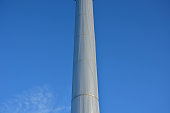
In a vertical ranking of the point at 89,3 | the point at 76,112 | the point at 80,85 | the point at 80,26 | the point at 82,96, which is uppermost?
the point at 89,3

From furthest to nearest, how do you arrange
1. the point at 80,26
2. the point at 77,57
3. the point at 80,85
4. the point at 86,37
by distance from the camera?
1. the point at 80,26
2. the point at 86,37
3. the point at 77,57
4. the point at 80,85

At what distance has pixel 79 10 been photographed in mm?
19094

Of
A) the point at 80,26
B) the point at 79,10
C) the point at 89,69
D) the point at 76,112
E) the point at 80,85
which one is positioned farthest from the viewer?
the point at 79,10

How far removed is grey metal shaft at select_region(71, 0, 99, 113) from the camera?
1234cm

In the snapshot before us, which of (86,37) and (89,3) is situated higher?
(89,3)

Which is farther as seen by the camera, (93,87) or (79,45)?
(79,45)

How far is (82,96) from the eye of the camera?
1254cm

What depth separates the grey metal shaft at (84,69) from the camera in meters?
12.3

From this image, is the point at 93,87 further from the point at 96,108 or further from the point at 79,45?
the point at 79,45

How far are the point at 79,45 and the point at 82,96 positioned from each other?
15.1 feet

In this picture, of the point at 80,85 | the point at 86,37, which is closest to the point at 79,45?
the point at 86,37

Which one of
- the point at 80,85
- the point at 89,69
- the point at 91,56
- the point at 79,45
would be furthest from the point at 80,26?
the point at 80,85

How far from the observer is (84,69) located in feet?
45.6

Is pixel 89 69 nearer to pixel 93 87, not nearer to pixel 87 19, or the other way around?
pixel 93 87
